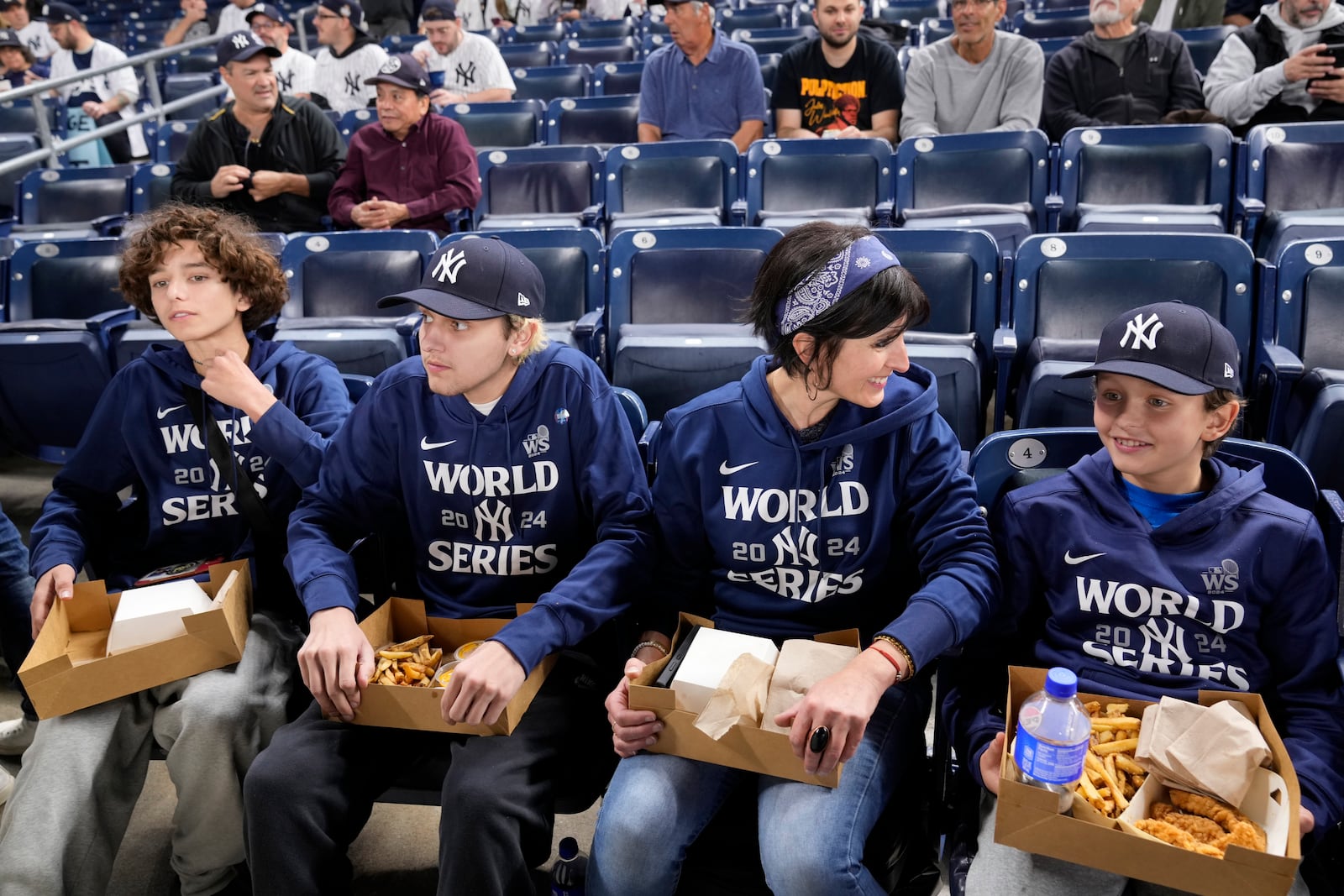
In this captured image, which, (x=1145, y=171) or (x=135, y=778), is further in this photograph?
(x=1145, y=171)

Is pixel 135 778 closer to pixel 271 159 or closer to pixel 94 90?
pixel 271 159

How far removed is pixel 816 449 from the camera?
1780 mm

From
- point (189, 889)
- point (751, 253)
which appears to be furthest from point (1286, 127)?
point (189, 889)

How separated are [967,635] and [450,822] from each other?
87 cm

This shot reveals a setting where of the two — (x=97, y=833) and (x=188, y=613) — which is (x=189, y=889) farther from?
(x=188, y=613)

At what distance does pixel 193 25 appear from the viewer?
30.1 feet

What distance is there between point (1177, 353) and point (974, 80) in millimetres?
3344

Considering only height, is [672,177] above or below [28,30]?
below

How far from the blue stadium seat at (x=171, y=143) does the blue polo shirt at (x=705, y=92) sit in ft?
Answer: 9.30

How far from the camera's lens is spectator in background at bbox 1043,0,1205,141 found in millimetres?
4461

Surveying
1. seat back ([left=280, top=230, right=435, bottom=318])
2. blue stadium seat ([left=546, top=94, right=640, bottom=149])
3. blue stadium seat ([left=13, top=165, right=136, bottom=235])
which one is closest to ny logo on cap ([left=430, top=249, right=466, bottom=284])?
seat back ([left=280, top=230, right=435, bottom=318])

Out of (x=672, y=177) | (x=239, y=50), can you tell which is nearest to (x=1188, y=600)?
(x=672, y=177)

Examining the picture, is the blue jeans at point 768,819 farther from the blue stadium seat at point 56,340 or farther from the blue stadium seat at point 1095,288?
the blue stadium seat at point 56,340

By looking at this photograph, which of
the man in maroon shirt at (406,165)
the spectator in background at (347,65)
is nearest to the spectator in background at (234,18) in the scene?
the spectator in background at (347,65)
